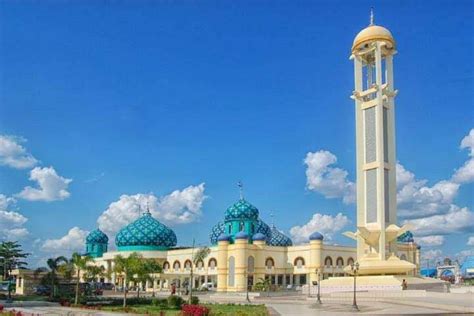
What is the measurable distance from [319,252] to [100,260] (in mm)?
29612

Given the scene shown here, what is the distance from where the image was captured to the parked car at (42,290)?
45516 millimetres

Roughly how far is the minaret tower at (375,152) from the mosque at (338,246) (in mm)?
69

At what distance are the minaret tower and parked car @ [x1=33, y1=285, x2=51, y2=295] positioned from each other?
23.4m

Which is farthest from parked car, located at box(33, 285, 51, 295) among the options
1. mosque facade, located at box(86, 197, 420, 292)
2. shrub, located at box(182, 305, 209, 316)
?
shrub, located at box(182, 305, 209, 316)

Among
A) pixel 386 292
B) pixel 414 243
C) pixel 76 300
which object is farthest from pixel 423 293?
pixel 414 243

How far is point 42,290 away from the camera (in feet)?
155

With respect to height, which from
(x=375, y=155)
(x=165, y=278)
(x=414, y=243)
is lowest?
(x=165, y=278)

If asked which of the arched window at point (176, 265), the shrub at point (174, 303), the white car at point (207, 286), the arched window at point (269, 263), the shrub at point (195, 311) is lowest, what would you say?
the white car at point (207, 286)

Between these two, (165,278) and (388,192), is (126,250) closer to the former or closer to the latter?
(165,278)

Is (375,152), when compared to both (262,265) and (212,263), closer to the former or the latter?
(262,265)

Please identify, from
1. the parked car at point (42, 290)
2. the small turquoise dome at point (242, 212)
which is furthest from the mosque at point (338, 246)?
the parked car at point (42, 290)

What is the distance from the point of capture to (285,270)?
186 ft

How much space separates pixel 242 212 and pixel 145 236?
38.1ft

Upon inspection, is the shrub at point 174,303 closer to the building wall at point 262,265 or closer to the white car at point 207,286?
the building wall at point 262,265
